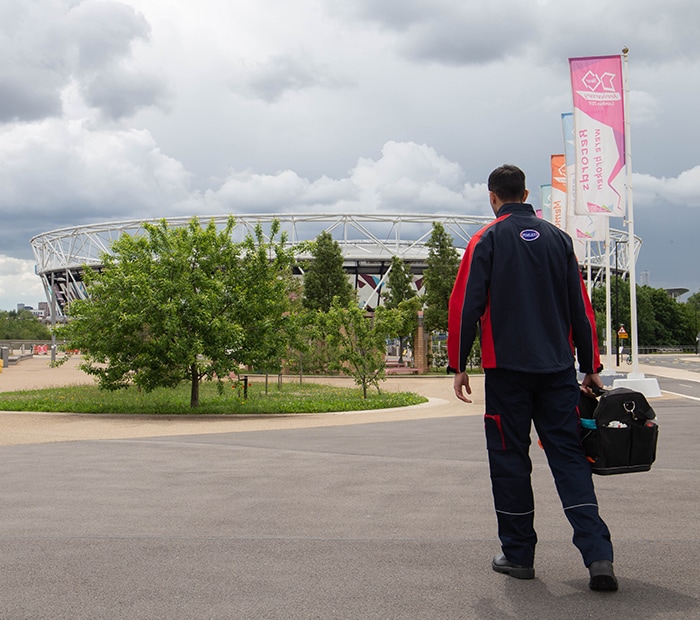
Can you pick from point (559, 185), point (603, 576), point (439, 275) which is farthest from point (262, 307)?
point (439, 275)

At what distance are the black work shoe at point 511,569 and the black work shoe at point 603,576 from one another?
32 centimetres

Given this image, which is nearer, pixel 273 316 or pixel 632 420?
pixel 632 420

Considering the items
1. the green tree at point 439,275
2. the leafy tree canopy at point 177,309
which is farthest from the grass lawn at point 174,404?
the green tree at point 439,275

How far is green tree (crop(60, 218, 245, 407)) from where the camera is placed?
15.3 m

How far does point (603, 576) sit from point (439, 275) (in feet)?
134

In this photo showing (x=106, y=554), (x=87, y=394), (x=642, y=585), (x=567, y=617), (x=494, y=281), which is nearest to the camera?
(x=567, y=617)

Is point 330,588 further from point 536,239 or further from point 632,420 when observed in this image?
point 536,239

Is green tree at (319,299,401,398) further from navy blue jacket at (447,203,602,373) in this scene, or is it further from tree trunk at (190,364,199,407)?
navy blue jacket at (447,203,602,373)

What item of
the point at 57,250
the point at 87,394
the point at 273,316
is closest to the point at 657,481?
the point at 273,316

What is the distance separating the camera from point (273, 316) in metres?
16.5

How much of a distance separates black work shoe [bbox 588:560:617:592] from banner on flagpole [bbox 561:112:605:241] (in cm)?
2076

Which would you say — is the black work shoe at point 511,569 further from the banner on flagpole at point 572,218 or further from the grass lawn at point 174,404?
the banner on flagpole at point 572,218

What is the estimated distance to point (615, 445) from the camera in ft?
12.3

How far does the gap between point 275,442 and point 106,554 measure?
240 inches
